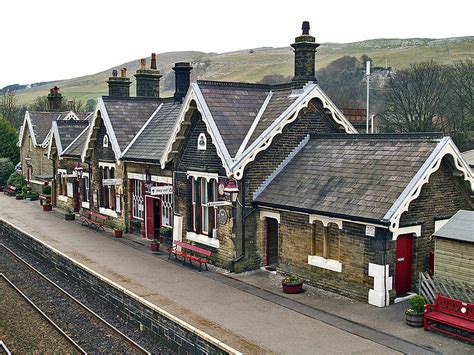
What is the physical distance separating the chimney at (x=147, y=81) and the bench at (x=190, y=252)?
11982 mm

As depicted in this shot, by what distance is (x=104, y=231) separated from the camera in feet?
85.1

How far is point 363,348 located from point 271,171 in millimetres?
7687

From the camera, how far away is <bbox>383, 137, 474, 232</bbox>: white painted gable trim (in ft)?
43.2

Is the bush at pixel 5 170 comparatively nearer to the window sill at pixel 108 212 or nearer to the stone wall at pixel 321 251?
the window sill at pixel 108 212

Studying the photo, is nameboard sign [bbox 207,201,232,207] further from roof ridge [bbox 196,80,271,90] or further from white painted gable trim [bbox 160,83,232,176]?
roof ridge [bbox 196,80,271,90]

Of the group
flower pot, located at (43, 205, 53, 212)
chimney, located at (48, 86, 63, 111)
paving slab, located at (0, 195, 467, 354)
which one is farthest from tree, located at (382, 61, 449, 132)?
paving slab, located at (0, 195, 467, 354)

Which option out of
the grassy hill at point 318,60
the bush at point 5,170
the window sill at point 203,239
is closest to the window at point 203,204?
the window sill at point 203,239

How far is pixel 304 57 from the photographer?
63.3 ft

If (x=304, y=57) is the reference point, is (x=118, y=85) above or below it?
below

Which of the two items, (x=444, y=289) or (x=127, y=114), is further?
(x=127, y=114)

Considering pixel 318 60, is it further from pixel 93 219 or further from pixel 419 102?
pixel 93 219

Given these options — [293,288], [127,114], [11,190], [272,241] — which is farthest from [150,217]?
[11,190]

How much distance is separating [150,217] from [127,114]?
5.66 metres

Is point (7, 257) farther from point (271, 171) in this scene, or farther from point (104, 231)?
point (271, 171)
